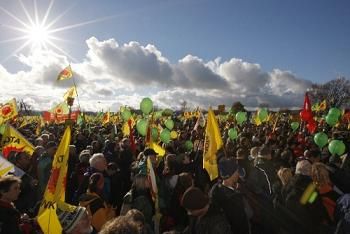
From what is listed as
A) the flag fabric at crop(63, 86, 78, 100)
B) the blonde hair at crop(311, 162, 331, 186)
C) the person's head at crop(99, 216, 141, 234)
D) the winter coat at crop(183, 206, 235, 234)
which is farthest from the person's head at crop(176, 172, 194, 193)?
the flag fabric at crop(63, 86, 78, 100)

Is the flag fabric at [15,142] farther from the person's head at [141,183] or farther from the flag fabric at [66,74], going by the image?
the flag fabric at [66,74]

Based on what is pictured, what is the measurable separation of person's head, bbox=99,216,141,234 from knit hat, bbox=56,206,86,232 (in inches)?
41.4

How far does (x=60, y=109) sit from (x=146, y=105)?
19.4 ft

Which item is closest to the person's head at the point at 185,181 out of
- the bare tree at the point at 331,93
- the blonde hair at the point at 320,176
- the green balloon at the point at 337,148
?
the blonde hair at the point at 320,176

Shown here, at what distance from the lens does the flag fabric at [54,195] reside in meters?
3.97

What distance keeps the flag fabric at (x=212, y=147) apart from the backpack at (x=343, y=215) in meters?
2.28

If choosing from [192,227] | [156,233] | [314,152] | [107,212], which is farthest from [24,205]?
[314,152]

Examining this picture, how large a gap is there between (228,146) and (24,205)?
666cm

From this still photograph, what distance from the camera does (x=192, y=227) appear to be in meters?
4.04

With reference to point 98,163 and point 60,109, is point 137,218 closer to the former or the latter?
point 98,163

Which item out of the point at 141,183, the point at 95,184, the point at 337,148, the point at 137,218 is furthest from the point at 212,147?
the point at 337,148

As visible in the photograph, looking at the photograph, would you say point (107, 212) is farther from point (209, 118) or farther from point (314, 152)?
point (314, 152)

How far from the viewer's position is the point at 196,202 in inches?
154

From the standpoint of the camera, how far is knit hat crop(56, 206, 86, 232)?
12.1ft
